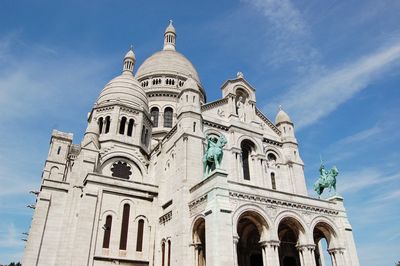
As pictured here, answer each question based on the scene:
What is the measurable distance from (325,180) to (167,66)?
104ft

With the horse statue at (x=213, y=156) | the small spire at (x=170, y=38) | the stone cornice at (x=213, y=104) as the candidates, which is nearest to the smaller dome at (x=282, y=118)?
the stone cornice at (x=213, y=104)

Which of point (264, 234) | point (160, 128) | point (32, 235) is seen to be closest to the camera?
point (264, 234)

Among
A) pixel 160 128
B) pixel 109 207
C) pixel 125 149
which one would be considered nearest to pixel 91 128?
pixel 125 149

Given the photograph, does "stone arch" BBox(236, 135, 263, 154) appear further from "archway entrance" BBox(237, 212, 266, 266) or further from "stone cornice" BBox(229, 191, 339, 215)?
"stone cornice" BBox(229, 191, 339, 215)

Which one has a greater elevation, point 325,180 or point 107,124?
point 107,124

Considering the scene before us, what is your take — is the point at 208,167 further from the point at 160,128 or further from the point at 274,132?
the point at 160,128

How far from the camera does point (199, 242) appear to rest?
79.5 feet

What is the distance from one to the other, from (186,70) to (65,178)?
26.0 meters

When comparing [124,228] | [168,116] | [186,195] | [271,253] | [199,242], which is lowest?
[271,253]

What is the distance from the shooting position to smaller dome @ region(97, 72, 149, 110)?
3788 centimetres

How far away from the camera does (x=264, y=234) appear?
2309 cm

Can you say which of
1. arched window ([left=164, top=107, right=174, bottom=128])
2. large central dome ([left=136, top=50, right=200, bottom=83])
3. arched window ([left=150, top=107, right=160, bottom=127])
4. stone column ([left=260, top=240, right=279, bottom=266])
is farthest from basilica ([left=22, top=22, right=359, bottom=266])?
large central dome ([left=136, top=50, right=200, bottom=83])

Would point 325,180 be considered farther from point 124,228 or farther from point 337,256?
point 124,228

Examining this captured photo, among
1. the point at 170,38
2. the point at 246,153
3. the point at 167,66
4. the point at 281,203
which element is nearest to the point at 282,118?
the point at 246,153
